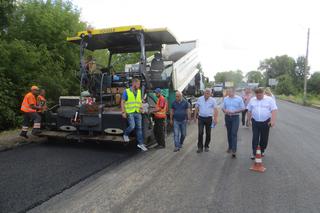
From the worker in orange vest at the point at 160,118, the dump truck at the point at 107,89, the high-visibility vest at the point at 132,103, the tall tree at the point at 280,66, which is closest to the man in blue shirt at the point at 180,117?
the worker in orange vest at the point at 160,118

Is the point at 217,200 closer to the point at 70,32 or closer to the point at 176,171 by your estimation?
the point at 176,171

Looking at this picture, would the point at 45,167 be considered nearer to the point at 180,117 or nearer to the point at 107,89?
the point at 107,89

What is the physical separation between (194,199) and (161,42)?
16.6 feet

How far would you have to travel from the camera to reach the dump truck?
23.3 ft

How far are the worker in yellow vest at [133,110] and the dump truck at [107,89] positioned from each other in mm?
142

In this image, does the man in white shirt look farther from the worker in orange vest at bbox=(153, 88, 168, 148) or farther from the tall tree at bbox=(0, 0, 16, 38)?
the tall tree at bbox=(0, 0, 16, 38)

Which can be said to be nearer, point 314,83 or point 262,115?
point 262,115

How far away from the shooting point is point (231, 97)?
23.7 ft

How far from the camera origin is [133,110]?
689 centimetres

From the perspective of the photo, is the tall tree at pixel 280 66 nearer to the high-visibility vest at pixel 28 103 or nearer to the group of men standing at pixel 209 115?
the group of men standing at pixel 209 115

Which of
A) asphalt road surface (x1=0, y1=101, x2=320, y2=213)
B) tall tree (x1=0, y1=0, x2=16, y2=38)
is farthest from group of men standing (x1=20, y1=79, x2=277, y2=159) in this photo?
tall tree (x1=0, y1=0, x2=16, y2=38)

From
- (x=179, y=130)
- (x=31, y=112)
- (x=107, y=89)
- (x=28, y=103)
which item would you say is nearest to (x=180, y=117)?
(x=179, y=130)

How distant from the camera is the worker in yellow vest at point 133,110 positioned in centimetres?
684

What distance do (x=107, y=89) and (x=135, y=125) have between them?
4.82 feet
